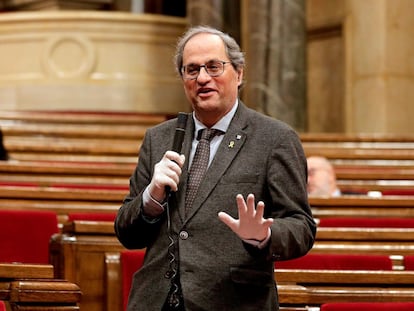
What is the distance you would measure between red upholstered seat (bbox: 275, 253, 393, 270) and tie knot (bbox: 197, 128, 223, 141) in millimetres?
677

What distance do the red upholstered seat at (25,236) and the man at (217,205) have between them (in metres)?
1.05

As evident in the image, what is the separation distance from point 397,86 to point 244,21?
92 cm

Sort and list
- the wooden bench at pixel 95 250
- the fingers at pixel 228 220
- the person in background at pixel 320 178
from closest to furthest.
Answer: the fingers at pixel 228 220 → the wooden bench at pixel 95 250 → the person in background at pixel 320 178

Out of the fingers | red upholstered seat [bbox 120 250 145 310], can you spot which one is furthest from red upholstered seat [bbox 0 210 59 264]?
the fingers

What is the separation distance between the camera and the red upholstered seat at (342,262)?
2225mm

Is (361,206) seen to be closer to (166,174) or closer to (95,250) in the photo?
(95,250)

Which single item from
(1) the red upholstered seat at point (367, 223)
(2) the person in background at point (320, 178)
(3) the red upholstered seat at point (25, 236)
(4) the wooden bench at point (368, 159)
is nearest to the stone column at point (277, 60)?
(4) the wooden bench at point (368, 159)

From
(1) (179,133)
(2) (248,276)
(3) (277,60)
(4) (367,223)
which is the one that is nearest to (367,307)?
(2) (248,276)

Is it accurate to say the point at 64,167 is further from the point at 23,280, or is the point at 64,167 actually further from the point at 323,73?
the point at 323,73

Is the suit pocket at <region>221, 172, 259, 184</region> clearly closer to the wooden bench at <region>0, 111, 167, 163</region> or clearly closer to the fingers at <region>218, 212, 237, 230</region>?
the fingers at <region>218, 212, 237, 230</region>

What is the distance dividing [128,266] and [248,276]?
0.73 metres

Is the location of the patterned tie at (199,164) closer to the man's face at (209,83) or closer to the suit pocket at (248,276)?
the man's face at (209,83)

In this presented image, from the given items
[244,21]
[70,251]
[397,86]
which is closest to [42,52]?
[244,21]

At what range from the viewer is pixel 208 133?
5.38 ft
